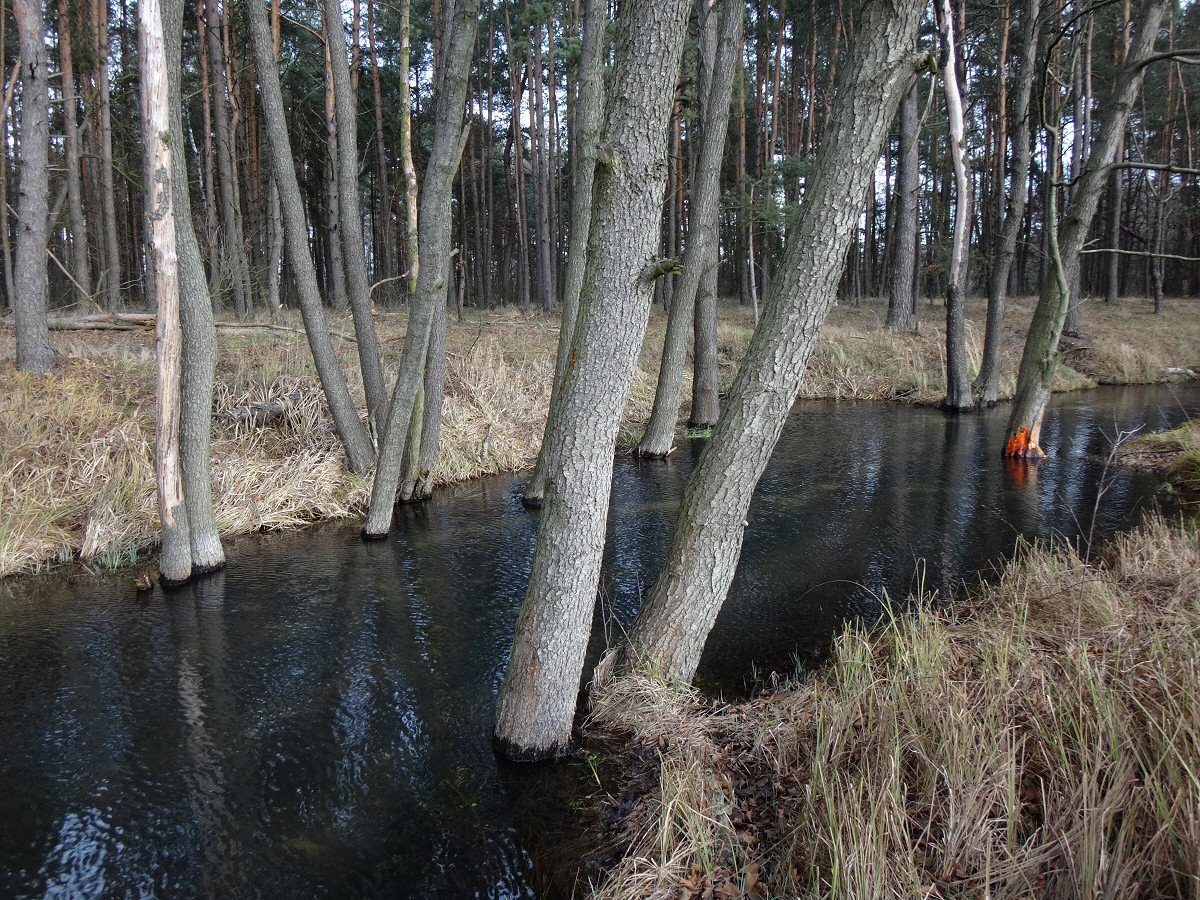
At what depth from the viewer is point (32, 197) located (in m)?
8.70

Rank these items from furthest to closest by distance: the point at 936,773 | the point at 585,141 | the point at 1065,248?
1. the point at 1065,248
2. the point at 585,141
3. the point at 936,773

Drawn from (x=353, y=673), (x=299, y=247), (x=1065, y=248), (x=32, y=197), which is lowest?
(x=353, y=673)

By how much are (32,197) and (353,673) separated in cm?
786

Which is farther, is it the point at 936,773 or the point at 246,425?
the point at 246,425

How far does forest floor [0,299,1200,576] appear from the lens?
23.1 ft

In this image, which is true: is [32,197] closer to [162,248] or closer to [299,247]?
[299,247]

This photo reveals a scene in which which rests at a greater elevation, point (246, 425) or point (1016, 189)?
point (1016, 189)

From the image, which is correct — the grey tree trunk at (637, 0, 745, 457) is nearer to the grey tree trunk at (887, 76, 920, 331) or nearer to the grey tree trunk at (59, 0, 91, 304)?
the grey tree trunk at (887, 76, 920, 331)

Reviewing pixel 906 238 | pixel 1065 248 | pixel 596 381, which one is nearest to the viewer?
pixel 596 381

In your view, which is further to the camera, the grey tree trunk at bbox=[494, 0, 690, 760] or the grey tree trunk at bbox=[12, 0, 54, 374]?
the grey tree trunk at bbox=[12, 0, 54, 374]

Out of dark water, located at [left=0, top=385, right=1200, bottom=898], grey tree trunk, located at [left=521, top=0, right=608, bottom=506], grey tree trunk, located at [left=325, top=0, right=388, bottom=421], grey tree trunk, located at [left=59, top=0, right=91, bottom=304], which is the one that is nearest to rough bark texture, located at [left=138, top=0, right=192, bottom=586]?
dark water, located at [left=0, top=385, right=1200, bottom=898]

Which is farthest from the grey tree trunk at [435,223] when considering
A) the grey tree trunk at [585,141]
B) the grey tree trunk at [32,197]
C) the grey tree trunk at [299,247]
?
the grey tree trunk at [32,197]

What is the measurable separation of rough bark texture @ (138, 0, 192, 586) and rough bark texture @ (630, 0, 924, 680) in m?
4.25

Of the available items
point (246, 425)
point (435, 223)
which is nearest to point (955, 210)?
point (435, 223)
